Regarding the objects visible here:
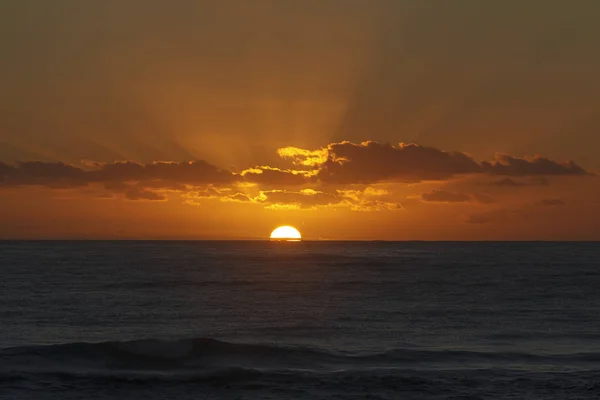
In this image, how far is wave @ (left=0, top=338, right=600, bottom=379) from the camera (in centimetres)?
3450

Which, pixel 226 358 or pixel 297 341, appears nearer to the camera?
pixel 226 358

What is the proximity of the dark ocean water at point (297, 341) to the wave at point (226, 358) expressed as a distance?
0.10 metres

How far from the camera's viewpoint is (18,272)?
96.9m

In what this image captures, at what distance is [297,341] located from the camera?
42188mm

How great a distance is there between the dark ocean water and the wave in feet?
0.32

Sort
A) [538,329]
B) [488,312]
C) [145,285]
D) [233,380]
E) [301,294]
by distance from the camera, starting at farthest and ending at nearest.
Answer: [145,285], [301,294], [488,312], [538,329], [233,380]

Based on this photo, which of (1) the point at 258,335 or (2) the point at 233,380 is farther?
(1) the point at 258,335

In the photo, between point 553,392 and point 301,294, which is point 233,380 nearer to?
point 553,392

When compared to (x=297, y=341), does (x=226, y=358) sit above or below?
below

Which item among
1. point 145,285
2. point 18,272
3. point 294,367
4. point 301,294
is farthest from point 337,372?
point 18,272

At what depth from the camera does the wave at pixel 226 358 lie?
34500mm

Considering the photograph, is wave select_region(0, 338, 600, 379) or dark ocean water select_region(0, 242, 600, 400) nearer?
dark ocean water select_region(0, 242, 600, 400)

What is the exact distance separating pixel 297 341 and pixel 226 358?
21.4 feet

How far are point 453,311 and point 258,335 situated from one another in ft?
64.7
